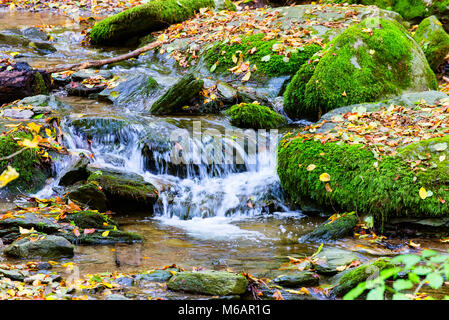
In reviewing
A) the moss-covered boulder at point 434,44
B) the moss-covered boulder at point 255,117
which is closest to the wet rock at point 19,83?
the moss-covered boulder at point 255,117

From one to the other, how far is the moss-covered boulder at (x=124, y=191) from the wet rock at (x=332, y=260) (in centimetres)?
249

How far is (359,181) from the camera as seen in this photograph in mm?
5867

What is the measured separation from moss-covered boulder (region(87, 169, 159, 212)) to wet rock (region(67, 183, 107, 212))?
0.58 feet

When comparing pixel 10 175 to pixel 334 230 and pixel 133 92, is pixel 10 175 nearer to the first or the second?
pixel 334 230

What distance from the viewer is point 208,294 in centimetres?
394

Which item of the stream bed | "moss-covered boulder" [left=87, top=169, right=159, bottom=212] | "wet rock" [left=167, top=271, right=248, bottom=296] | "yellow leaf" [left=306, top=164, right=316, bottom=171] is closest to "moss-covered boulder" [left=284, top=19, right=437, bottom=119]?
the stream bed

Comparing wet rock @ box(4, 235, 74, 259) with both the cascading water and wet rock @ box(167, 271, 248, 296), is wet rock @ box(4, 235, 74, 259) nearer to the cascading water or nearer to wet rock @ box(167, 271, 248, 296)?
wet rock @ box(167, 271, 248, 296)

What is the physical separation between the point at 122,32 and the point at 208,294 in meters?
9.93

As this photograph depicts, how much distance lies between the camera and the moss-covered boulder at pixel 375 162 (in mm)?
5625

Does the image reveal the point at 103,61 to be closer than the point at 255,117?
No

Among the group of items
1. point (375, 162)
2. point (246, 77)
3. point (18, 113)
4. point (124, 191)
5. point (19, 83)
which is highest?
point (19, 83)

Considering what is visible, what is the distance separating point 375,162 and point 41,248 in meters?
3.89

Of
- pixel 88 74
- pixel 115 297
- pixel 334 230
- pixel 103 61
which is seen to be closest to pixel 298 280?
pixel 334 230

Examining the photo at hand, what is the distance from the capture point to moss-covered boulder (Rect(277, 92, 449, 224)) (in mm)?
5625
